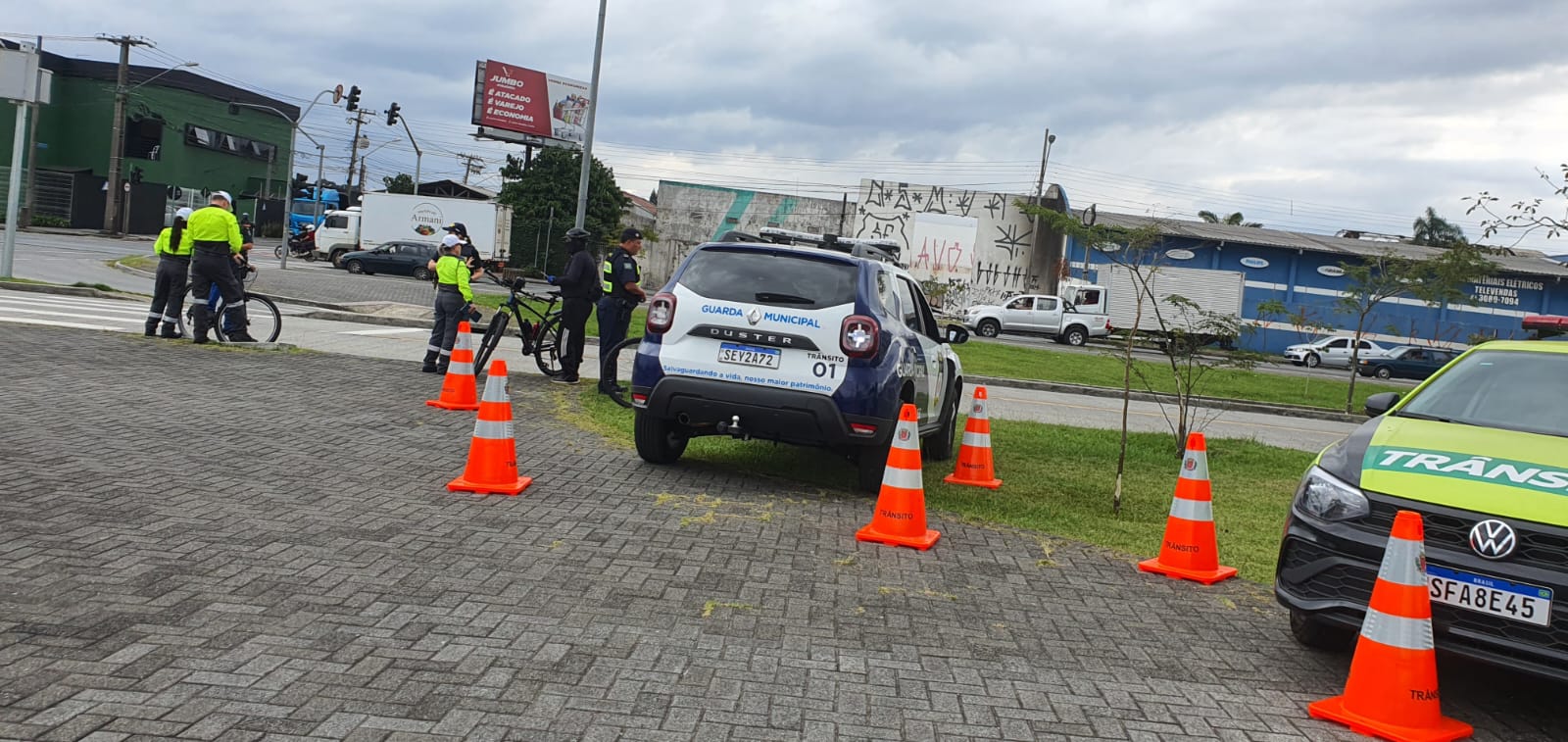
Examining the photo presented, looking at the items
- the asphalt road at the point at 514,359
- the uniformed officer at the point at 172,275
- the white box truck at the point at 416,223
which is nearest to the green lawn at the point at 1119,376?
the asphalt road at the point at 514,359

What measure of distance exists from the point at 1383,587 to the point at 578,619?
299 centimetres

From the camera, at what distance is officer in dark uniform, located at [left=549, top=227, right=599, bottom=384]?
40.7 ft

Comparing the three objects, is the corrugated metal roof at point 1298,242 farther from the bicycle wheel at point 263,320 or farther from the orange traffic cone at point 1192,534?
the orange traffic cone at point 1192,534

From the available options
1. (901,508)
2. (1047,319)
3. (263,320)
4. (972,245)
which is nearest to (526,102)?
(972,245)

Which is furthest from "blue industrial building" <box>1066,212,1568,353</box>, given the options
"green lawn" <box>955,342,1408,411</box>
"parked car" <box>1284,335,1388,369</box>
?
"green lawn" <box>955,342,1408,411</box>

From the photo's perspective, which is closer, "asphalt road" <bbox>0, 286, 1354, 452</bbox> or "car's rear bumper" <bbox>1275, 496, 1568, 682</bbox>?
"car's rear bumper" <bbox>1275, 496, 1568, 682</bbox>

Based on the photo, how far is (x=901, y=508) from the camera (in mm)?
6457

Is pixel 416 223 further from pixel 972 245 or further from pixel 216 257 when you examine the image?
pixel 216 257

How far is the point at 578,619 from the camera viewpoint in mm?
4594

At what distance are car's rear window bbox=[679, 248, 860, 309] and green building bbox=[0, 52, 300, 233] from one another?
5531 centimetres

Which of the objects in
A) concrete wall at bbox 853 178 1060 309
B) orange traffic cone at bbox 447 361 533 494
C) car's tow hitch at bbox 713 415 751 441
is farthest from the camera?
concrete wall at bbox 853 178 1060 309

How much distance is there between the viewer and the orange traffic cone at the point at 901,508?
645 centimetres

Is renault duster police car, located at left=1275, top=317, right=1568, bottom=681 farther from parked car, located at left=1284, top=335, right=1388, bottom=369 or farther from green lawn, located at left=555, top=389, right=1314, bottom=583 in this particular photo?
parked car, located at left=1284, top=335, right=1388, bottom=369

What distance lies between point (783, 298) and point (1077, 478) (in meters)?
3.59
